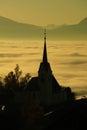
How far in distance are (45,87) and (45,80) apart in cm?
166

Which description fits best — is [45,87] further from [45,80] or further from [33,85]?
[33,85]

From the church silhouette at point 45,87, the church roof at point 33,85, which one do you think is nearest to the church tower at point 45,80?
the church silhouette at point 45,87

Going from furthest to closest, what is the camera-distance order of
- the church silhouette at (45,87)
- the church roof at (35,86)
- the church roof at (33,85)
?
the church roof at (35,86)
the church roof at (33,85)
the church silhouette at (45,87)

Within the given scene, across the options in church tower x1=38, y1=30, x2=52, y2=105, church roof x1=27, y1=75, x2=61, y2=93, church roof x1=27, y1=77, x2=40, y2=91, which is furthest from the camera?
church roof x1=27, y1=75, x2=61, y2=93

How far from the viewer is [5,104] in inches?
2820

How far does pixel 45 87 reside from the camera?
8344 centimetres

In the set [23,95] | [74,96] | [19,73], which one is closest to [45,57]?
[23,95]

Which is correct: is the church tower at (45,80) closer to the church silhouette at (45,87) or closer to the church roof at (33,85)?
the church silhouette at (45,87)

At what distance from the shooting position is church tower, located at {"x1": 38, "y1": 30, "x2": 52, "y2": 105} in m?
81.0

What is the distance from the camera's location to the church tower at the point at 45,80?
81.0 metres

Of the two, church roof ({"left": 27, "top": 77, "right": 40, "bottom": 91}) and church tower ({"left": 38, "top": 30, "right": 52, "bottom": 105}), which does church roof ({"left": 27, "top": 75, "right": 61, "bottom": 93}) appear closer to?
church roof ({"left": 27, "top": 77, "right": 40, "bottom": 91})

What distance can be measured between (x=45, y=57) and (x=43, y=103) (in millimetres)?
6884

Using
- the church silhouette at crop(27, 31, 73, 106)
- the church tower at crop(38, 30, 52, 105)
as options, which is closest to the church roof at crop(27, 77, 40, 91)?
the church silhouette at crop(27, 31, 73, 106)

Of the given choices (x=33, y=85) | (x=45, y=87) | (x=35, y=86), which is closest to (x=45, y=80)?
(x=45, y=87)
